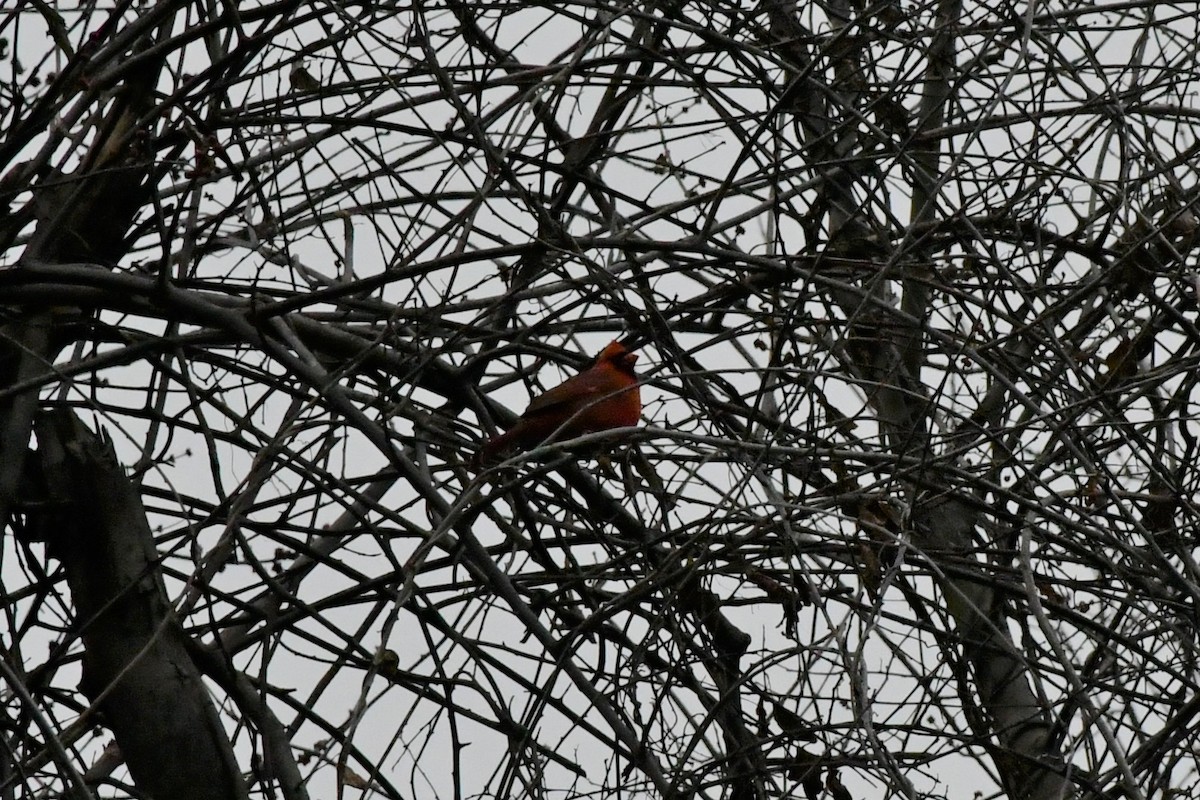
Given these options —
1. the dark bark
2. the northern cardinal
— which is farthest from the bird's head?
the dark bark

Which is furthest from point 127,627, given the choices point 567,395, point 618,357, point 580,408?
point 618,357

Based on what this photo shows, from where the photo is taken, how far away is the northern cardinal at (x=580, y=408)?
5.11 metres

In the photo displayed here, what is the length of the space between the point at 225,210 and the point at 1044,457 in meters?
2.58

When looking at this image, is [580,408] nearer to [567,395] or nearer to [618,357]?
[567,395]

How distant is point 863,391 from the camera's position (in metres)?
5.85

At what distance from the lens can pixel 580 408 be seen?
4.78m

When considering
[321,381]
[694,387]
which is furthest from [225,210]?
[694,387]

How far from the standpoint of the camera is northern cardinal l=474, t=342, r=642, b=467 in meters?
5.11

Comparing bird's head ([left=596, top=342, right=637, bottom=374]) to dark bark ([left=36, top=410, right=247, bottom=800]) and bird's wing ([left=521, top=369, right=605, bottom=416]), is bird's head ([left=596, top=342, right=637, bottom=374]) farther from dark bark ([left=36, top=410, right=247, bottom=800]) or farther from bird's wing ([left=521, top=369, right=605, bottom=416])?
dark bark ([left=36, top=410, right=247, bottom=800])

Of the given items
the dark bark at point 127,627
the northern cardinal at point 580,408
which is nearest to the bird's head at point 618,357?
the northern cardinal at point 580,408

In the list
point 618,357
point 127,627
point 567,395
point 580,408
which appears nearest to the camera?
point 127,627

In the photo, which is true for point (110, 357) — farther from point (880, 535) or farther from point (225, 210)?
point (880, 535)

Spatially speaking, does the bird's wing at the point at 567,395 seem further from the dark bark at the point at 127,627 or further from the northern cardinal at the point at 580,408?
the dark bark at the point at 127,627

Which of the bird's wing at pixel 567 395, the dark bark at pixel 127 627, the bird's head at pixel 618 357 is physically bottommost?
the dark bark at pixel 127 627
